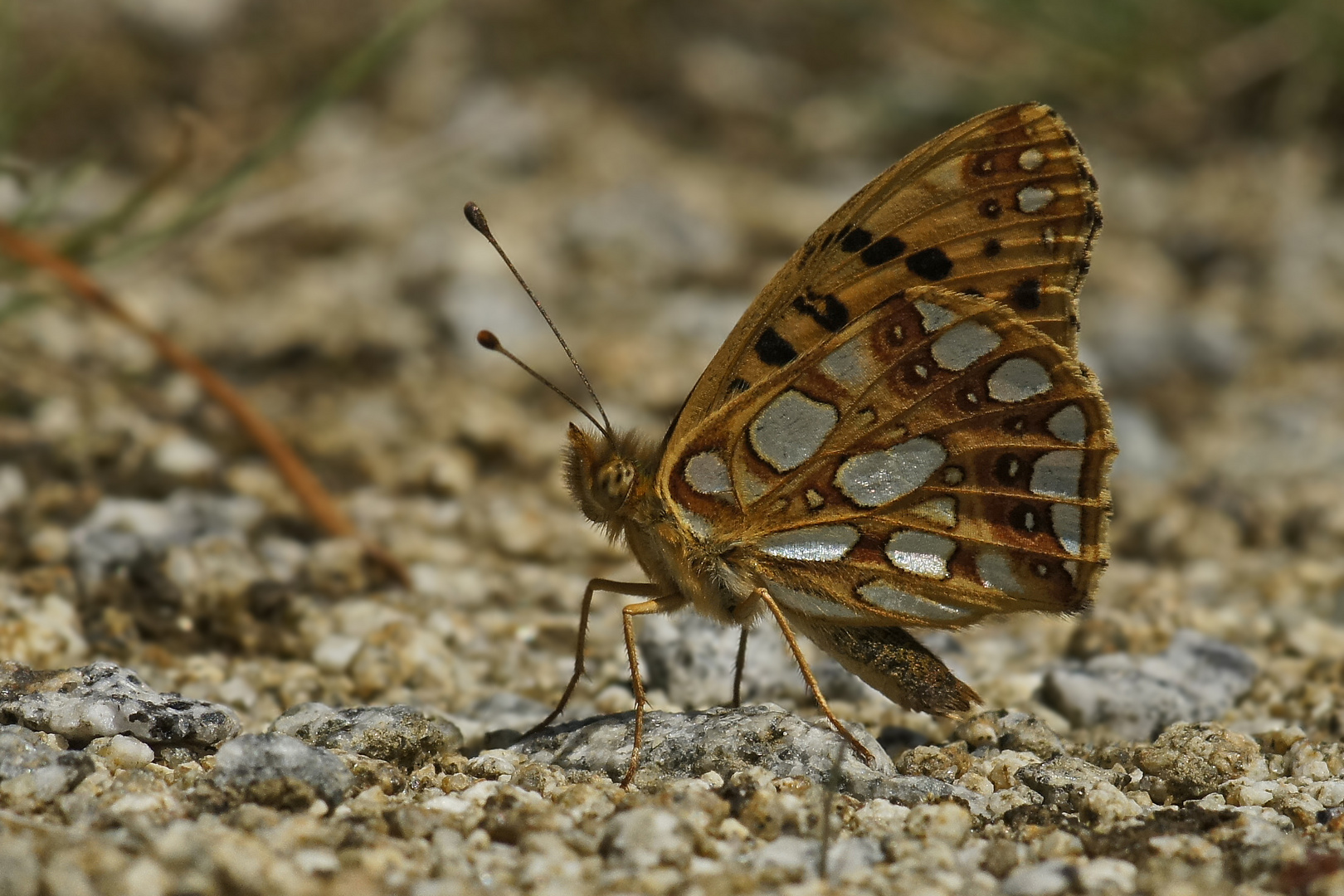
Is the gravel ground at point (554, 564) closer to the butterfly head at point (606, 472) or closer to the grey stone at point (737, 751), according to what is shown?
the grey stone at point (737, 751)

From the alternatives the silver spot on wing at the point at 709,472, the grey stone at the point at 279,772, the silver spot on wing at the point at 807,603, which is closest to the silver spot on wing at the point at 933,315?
the silver spot on wing at the point at 709,472

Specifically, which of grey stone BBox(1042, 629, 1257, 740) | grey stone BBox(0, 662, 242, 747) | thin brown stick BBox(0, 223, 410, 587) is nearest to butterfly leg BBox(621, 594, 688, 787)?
grey stone BBox(0, 662, 242, 747)

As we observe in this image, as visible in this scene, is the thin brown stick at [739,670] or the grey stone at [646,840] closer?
the grey stone at [646,840]

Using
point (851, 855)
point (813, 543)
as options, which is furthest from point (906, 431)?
point (851, 855)

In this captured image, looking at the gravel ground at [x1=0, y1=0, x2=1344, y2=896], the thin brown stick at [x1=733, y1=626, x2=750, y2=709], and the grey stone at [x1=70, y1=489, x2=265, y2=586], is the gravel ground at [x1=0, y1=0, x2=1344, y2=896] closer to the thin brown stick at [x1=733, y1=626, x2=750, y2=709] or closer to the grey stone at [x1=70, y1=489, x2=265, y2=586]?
the grey stone at [x1=70, y1=489, x2=265, y2=586]

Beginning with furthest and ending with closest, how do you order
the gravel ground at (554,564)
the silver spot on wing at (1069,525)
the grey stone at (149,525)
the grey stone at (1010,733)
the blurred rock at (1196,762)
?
the grey stone at (149,525), the silver spot on wing at (1069,525), the grey stone at (1010,733), the blurred rock at (1196,762), the gravel ground at (554,564)

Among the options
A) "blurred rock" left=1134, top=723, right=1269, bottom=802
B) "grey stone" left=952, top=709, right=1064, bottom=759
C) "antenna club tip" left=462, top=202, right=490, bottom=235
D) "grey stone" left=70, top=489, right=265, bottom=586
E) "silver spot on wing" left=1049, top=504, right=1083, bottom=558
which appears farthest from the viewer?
"grey stone" left=70, top=489, right=265, bottom=586

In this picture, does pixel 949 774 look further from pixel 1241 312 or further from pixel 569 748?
pixel 1241 312
